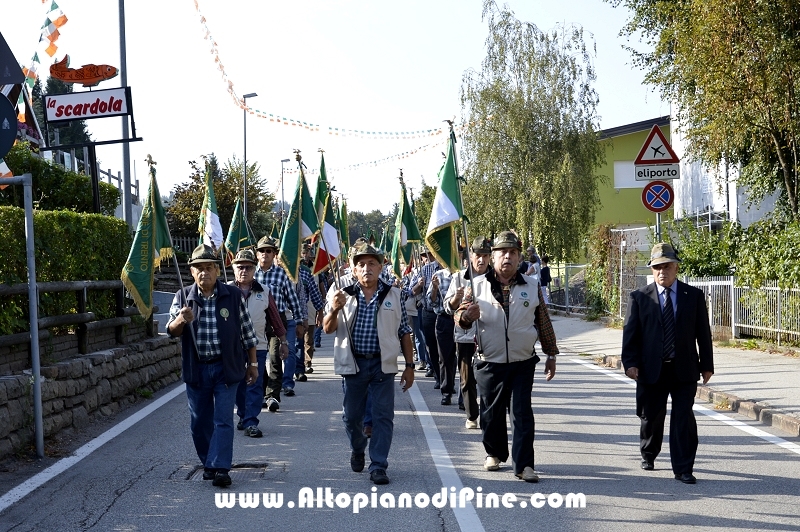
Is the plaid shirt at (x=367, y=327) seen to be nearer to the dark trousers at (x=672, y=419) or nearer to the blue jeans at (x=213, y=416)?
the blue jeans at (x=213, y=416)

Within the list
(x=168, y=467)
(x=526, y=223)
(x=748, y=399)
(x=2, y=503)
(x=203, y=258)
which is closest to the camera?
(x=2, y=503)

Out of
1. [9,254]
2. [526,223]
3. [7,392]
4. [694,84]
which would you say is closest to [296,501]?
[7,392]

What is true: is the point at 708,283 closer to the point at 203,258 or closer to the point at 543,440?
the point at 543,440

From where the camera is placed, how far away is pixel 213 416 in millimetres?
7688

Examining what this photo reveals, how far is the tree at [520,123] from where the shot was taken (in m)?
38.3

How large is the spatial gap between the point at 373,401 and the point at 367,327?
0.60 meters

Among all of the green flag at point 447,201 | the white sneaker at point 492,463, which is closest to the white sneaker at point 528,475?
the white sneaker at point 492,463

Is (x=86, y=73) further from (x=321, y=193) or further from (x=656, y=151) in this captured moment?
(x=656, y=151)

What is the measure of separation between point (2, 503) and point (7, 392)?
169 cm

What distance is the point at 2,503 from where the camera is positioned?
6.83 metres

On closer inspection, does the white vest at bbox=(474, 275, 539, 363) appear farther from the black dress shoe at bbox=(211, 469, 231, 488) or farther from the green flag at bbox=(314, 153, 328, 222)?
the green flag at bbox=(314, 153, 328, 222)

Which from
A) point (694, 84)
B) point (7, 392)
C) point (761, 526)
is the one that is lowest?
point (761, 526)

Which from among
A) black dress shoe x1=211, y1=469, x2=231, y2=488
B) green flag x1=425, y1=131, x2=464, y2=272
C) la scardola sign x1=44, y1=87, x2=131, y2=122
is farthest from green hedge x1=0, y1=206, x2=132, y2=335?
green flag x1=425, y1=131, x2=464, y2=272

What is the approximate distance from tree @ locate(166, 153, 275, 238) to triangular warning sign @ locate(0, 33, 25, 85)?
129ft
